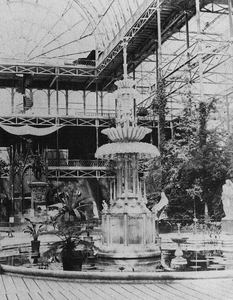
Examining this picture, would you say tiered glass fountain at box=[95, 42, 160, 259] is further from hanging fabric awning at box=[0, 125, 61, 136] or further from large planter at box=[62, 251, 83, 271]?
hanging fabric awning at box=[0, 125, 61, 136]

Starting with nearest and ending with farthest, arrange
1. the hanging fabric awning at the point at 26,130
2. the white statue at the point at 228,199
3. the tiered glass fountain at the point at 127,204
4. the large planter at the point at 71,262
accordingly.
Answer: the large planter at the point at 71,262
the tiered glass fountain at the point at 127,204
the white statue at the point at 228,199
the hanging fabric awning at the point at 26,130

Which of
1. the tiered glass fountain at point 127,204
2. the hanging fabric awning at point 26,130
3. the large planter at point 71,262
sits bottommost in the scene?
the large planter at point 71,262

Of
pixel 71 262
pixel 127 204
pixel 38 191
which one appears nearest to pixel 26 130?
pixel 38 191

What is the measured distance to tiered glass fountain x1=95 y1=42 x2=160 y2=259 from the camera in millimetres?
12227

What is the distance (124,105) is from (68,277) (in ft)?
22.0

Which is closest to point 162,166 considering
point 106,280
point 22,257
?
point 22,257

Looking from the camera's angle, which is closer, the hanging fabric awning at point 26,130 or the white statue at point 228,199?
the white statue at point 228,199

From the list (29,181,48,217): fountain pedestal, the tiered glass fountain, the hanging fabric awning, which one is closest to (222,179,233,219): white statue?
the tiered glass fountain

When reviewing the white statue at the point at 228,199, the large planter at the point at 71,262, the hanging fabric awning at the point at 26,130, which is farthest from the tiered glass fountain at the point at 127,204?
the hanging fabric awning at the point at 26,130

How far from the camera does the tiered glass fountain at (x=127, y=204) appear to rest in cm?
1223

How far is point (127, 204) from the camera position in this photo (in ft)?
41.5

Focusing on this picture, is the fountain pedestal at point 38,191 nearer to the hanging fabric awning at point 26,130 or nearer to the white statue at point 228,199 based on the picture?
the hanging fabric awning at point 26,130

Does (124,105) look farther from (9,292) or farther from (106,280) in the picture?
(9,292)

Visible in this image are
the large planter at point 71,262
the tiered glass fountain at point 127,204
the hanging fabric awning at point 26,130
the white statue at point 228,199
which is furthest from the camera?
the hanging fabric awning at point 26,130
